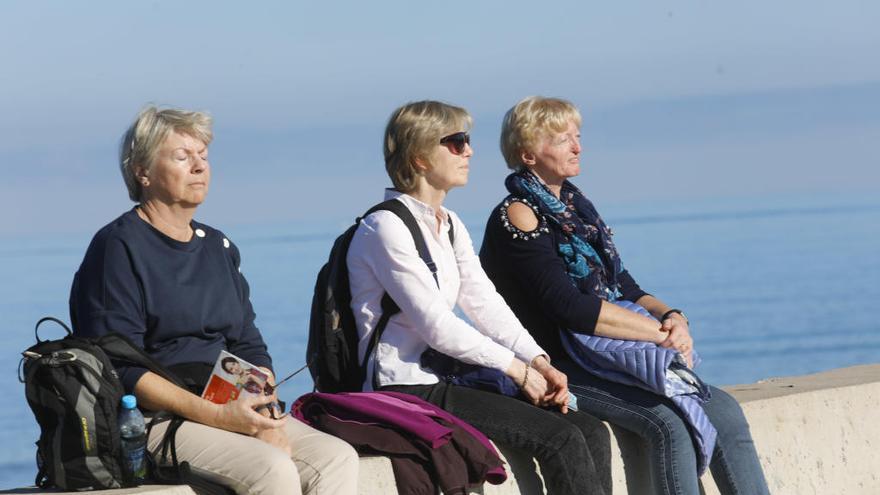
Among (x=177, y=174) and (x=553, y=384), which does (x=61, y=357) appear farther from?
(x=553, y=384)

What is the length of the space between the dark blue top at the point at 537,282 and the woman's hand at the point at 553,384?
38 cm

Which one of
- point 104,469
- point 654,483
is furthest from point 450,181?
point 104,469

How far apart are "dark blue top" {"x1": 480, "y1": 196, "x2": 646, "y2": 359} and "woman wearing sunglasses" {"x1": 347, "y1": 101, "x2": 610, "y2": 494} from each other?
0.26m

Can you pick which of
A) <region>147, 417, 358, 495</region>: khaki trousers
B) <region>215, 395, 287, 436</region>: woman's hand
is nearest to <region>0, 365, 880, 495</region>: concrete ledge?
<region>147, 417, 358, 495</region>: khaki trousers

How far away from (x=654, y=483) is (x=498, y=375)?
0.80 meters

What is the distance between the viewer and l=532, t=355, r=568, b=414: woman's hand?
5953 millimetres

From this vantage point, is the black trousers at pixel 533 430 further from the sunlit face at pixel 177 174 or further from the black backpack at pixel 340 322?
the sunlit face at pixel 177 174

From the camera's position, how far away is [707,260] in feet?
237

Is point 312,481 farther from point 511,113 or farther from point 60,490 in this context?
point 511,113

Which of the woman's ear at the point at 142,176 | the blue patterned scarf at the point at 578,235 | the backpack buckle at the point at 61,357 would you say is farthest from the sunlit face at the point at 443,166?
the backpack buckle at the point at 61,357

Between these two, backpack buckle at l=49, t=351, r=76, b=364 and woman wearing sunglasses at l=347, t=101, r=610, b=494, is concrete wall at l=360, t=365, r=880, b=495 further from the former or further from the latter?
backpack buckle at l=49, t=351, r=76, b=364

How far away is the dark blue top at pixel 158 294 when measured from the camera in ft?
17.0

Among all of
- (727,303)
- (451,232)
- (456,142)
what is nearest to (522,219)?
(451,232)

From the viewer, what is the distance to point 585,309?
6.34m
